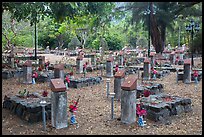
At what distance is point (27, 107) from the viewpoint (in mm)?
7250

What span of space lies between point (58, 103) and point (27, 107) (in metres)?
1.12

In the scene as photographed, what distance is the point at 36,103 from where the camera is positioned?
759 cm

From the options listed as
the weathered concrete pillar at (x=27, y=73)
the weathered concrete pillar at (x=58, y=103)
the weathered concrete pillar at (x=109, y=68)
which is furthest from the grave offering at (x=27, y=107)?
the weathered concrete pillar at (x=109, y=68)

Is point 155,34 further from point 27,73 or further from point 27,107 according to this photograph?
point 27,107

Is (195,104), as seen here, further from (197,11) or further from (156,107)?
(197,11)

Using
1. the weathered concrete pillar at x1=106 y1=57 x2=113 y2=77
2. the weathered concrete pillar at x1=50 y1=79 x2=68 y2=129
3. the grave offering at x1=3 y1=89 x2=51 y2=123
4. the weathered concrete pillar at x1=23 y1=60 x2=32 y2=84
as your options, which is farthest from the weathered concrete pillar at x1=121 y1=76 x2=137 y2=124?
the weathered concrete pillar at x1=106 y1=57 x2=113 y2=77

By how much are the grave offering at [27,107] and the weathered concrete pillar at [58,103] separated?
2.30 ft

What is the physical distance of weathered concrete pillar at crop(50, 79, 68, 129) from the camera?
260 inches

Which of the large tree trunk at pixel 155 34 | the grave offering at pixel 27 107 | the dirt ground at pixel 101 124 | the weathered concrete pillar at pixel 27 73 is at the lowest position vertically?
the dirt ground at pixel 101 124

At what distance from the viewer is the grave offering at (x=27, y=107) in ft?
23.6

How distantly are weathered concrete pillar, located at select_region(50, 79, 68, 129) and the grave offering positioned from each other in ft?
2.30

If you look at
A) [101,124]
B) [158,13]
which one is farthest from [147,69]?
[158,13]

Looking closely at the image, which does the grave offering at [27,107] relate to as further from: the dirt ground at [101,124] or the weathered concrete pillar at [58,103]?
the weathered concrete pillar at [58,103]

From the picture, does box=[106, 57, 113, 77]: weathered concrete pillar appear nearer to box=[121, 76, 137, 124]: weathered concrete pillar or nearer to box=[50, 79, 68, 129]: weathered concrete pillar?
box=[121, 76, 137, 124]: weathered concrete pillar
